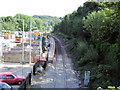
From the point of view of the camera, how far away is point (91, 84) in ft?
27.7

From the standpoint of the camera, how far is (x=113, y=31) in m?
11.2

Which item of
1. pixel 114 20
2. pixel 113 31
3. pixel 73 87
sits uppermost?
pixel 114 20

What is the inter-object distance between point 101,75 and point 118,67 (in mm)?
1025

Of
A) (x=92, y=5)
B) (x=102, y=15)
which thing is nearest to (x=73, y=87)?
(x=102, y=15)

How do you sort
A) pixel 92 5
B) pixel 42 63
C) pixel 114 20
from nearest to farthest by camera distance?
1. pixel 114 20
2. pixel 42 63
3. pixel 92 5

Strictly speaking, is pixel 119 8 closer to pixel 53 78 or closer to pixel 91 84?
pixel 91 84

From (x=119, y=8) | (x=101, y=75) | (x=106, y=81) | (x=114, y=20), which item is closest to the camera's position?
(x=106, y=81)

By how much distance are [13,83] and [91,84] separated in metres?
4.34

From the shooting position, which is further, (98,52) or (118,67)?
(98,52)

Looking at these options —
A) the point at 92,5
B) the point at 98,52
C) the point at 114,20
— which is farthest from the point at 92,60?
the point at 92,5

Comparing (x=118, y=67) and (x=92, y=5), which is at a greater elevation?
(x=92, y=5)

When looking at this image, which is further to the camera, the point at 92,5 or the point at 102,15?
the point at 92,5

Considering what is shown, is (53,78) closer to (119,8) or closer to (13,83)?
(13,83)

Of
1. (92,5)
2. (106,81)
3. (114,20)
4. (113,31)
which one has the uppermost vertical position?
(92,5)
